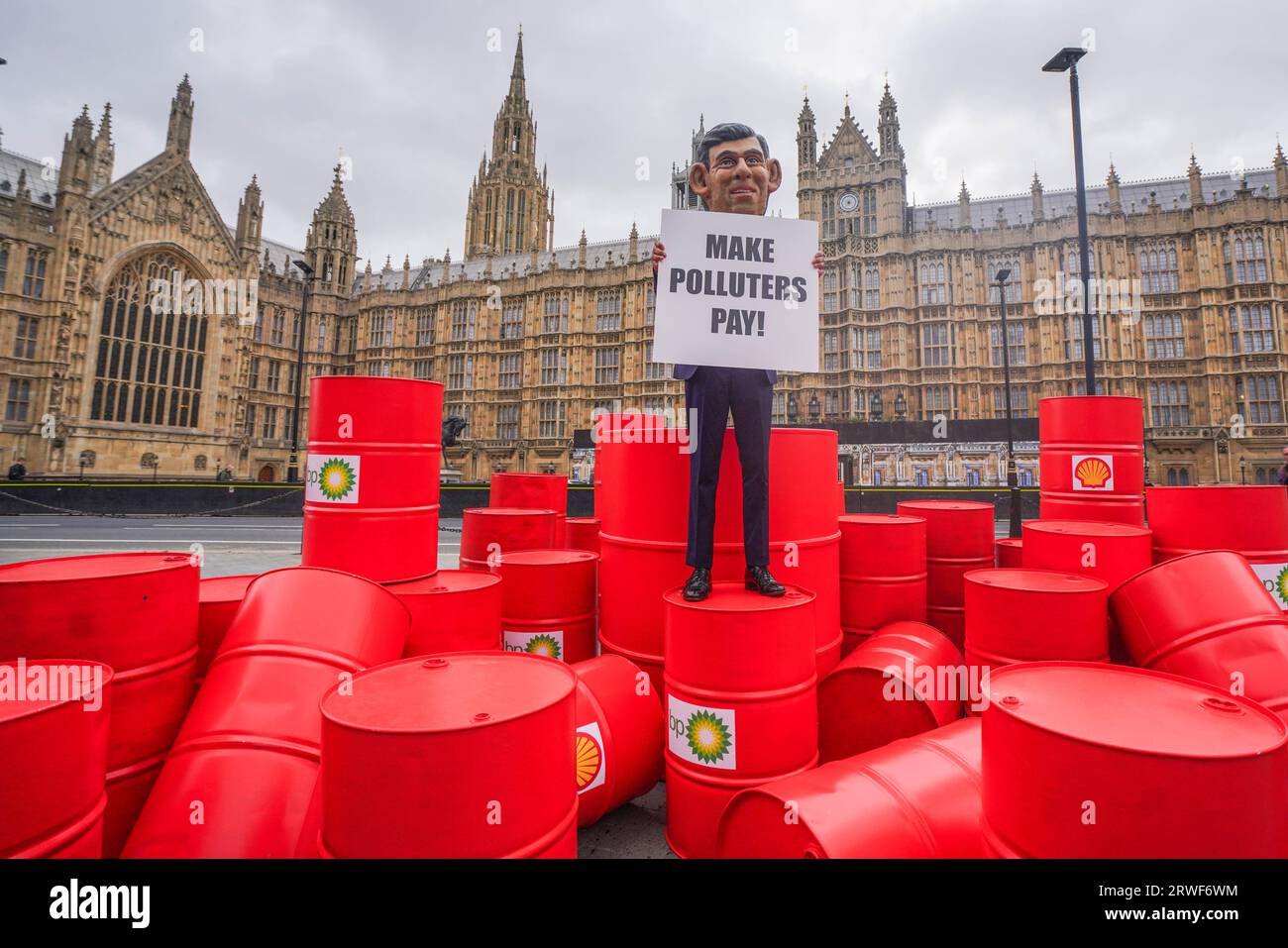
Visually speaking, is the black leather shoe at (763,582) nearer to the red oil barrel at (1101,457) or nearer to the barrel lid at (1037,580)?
the barrel lid at (1037,580)

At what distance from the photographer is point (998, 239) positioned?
32.1 m

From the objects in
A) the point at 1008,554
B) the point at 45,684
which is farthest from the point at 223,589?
the point at 1008,554

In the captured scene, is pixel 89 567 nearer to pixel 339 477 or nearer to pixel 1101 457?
pixel 339 477

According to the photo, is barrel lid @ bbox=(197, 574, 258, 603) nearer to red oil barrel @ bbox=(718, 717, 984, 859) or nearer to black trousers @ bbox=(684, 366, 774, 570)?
black trousers @ bbox=(684, 366, 774, 570)

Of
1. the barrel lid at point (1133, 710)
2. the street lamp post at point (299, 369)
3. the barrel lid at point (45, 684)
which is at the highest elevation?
the street lamp post at point (299, 369)

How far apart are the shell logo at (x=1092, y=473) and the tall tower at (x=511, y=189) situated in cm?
4928

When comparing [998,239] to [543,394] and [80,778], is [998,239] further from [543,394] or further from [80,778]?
[80,778]

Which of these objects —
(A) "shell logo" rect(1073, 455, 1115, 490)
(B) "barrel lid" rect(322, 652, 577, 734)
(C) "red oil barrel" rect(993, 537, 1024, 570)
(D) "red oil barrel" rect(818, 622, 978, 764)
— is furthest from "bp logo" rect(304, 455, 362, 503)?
(A) "shell logo" rect(1073, 455, 1115, 490)

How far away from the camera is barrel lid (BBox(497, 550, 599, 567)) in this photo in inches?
179

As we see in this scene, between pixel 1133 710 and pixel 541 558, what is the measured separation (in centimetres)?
389

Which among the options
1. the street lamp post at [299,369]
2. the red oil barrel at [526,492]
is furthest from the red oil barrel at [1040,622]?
the street lamp post at [299,369]

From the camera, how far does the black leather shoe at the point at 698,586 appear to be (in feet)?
10.9

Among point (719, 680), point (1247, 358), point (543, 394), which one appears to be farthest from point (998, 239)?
point (719, 680)
